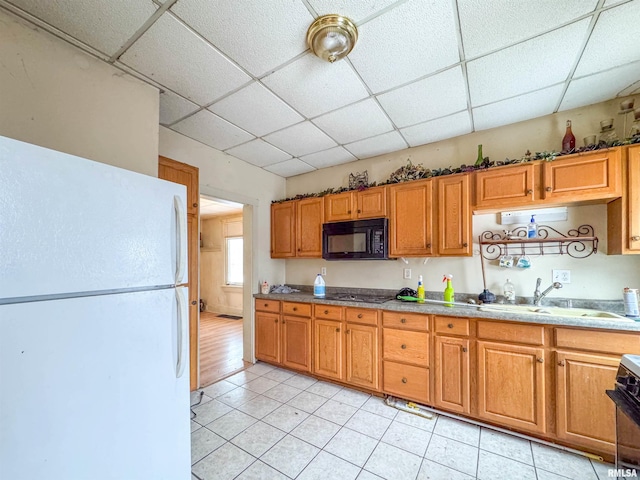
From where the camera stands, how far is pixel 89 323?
926 mm

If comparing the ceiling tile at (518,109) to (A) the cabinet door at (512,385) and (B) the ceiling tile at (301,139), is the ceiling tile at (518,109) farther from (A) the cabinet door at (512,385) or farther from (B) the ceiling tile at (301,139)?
(A) the cabinet door at (512,385)

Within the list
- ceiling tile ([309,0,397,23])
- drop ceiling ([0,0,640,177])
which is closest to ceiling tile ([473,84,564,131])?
drop ceiling ([0,0,640,177])

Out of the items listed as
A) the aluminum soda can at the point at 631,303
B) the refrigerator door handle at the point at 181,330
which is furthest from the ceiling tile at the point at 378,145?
the refrigerator door handle at the point at 181,330

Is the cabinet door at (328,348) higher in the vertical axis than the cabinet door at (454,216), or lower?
lower

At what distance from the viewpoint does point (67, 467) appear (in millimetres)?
851

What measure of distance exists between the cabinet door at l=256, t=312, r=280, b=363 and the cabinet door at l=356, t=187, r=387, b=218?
1.67 m

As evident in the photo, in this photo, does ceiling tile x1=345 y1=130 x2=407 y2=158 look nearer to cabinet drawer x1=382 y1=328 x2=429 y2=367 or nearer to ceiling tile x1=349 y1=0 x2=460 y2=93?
ceiling tile x1=349 y1=0 x2=460 y2=93

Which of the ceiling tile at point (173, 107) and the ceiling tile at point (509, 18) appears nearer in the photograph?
the ceiling tile at point (509, 18)

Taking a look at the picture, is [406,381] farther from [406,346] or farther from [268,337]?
[268,337]

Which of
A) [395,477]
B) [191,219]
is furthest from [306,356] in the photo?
[191,219]

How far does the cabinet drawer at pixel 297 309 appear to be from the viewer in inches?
117

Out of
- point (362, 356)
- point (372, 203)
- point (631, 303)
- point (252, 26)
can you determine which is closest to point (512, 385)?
point (631, 303)

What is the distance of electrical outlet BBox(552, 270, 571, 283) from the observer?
2.19 metres

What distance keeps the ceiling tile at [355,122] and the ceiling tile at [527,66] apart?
2.33 ft
